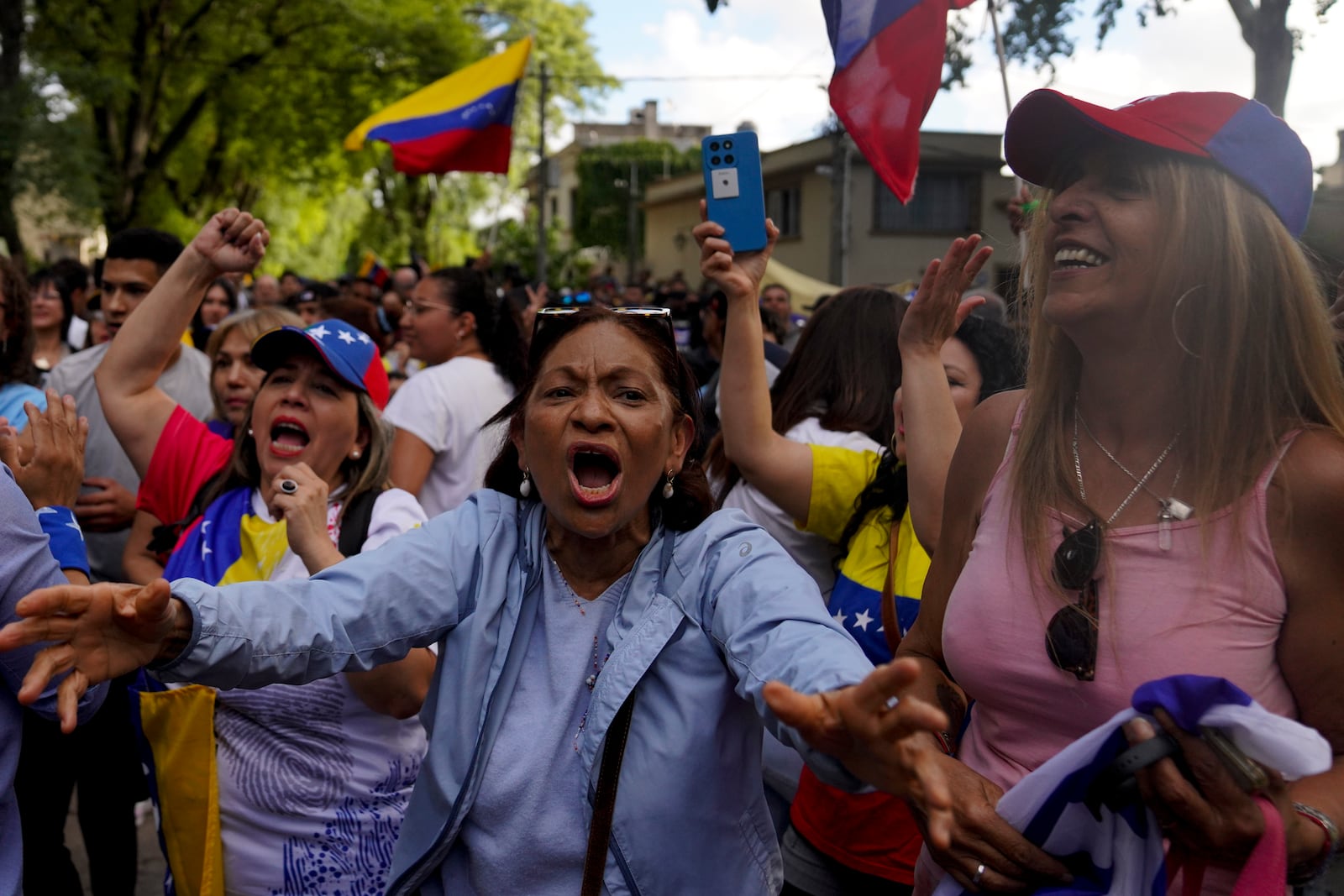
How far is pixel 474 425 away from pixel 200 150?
27550mm

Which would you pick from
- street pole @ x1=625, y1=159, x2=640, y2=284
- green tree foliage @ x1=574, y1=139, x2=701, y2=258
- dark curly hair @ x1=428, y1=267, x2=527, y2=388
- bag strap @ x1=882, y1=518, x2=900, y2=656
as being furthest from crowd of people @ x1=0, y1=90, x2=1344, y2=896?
green tree foliage @ x1=574, y1=139, x2=701, y2=258

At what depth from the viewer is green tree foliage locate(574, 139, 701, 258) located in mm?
55062

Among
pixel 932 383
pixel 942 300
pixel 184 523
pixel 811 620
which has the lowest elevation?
pixel 184 523

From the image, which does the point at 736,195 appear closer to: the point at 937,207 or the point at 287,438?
the point at 287,438

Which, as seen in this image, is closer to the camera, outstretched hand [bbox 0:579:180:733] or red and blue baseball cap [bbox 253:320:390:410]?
outstretched hand [bbox 0:579:180:733]

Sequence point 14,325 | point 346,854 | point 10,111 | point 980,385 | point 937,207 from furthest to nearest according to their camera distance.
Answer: point 937,207, point 10,111, point 14,325, point 980,385, point 346,854

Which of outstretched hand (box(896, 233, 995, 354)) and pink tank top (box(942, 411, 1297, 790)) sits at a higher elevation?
outstretched hand (box(896, 233, 995, 354))

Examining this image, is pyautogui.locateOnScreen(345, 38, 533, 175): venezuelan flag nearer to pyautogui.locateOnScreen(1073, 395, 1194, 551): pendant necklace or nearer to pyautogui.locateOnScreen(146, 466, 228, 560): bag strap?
pyautogui.locateOnScreen(146, 466, 228, 560): bag strap

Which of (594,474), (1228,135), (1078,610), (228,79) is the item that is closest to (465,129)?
(594,474)

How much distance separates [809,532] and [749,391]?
0.51m

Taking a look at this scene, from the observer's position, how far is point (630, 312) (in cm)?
218

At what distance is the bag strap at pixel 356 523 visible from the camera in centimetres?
280

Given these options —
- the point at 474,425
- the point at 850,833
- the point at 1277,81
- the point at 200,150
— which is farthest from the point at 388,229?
the point at 850,833

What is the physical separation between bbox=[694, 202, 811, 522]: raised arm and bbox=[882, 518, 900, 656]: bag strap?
27 cm
